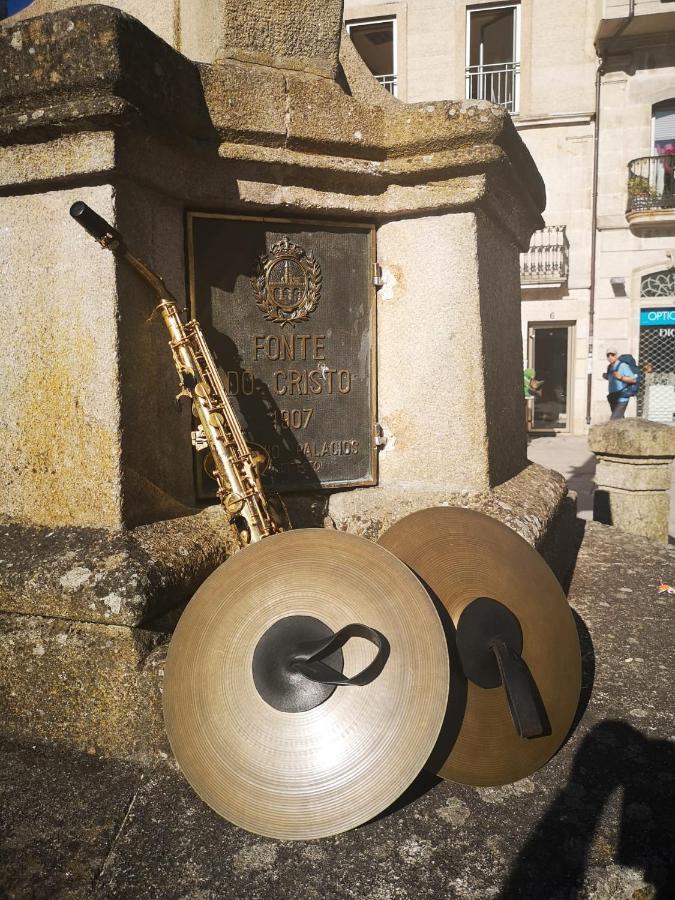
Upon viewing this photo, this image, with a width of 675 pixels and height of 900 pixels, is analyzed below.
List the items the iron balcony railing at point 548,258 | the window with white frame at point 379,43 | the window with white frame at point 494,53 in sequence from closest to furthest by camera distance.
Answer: the window with white frame at point 494,53, the iron balcony railing at point 548,258, the window with white frame at point 379,43

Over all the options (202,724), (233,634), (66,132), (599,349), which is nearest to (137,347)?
(66,132)

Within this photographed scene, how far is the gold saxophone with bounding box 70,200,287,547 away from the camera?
232 cm

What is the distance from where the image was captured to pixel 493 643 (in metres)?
1.93

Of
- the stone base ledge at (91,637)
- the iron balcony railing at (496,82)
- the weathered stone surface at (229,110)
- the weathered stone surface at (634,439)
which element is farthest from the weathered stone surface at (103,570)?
the iron balcony railing at (496,82)

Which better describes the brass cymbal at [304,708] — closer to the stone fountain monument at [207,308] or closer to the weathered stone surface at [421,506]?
the stone fountain monument at [207,308]

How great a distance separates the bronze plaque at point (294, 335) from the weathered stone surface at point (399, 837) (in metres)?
1.17

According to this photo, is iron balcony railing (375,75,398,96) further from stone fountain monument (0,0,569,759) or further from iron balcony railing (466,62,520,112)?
stone fountain monument (0,0,569,759)

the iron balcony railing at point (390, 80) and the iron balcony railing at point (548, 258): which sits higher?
the iron balcony railing at point (390, 80)

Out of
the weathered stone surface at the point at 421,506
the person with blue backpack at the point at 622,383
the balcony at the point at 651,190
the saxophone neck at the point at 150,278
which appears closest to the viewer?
the saxophone neck at the point at 150,278

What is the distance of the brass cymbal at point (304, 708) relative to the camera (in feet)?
5.57

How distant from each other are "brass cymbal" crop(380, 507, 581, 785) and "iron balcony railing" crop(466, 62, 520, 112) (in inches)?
690

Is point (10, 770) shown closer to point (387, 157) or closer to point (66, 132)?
point (66, 132)

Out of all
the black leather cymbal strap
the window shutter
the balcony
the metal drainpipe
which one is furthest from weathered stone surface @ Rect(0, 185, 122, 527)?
the window shutter

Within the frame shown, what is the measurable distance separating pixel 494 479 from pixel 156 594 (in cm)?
162
